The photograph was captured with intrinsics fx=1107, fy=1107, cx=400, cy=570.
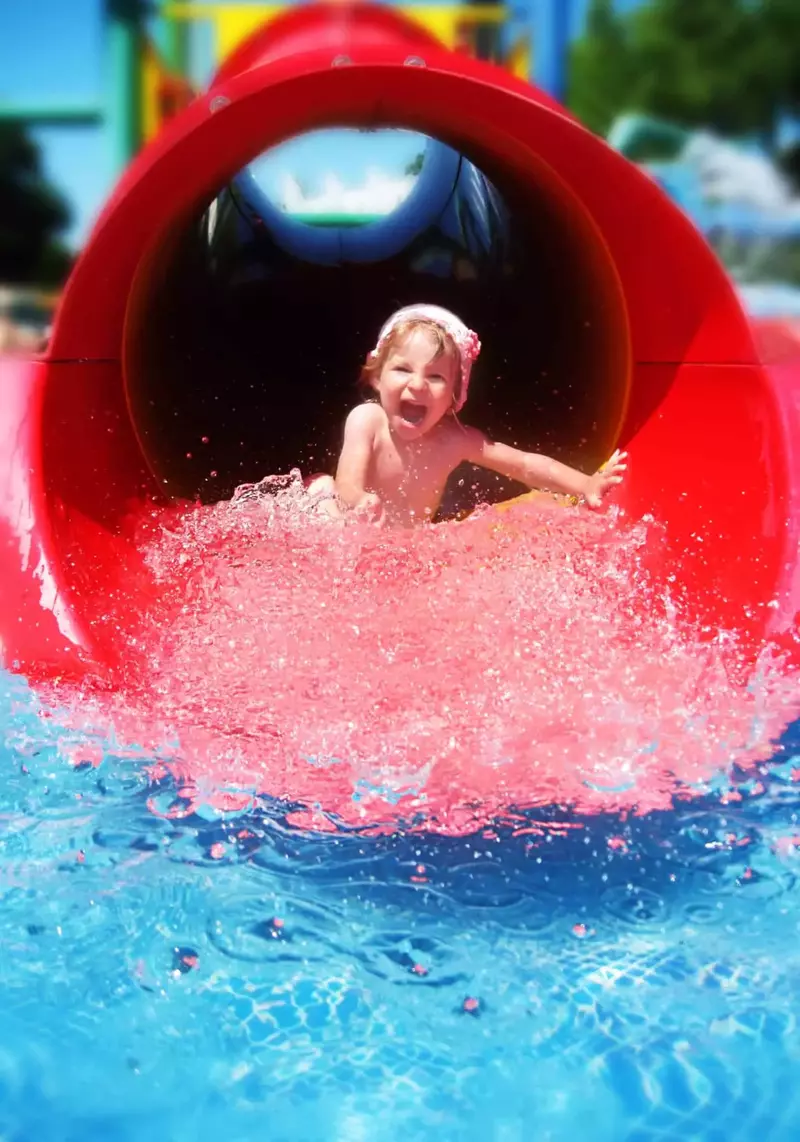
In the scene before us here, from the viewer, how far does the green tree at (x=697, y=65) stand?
2361 cm

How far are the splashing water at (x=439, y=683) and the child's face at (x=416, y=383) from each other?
1.19 feet

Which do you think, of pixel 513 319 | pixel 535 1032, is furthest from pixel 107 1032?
pixel 513 319

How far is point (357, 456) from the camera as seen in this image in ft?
8.96

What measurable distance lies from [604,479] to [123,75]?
499 cm

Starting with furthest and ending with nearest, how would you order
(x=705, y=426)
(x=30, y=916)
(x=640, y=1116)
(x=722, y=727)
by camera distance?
(x=705, y=426), (x=722, y=727), (x=30, y=916), (x=640, y=1116)

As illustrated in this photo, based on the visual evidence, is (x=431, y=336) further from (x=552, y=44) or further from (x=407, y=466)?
(x=552, y=44)

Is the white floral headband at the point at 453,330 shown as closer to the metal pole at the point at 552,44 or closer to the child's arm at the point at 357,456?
the child's arm at the point at 357,456

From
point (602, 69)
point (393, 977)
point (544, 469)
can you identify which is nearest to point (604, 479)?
point (544, 469)

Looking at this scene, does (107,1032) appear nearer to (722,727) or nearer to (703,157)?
(722,727)

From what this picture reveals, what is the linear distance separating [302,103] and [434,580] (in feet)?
3.15

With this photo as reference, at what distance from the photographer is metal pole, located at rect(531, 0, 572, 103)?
4.97 meters

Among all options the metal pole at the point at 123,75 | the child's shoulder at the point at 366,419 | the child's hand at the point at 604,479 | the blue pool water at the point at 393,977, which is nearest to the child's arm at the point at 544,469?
the child's hand at the point at 604,479

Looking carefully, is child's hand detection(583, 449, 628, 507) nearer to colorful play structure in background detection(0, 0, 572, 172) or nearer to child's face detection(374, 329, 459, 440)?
child's face detection(374, 329, 459, 440)

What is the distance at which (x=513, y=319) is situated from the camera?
3414 mm
